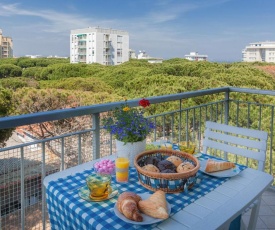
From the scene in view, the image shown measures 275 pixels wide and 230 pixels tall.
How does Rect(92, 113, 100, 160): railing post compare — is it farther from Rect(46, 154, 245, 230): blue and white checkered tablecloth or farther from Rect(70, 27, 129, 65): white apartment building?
Rect(70, 27, 129, 65): white apartment building

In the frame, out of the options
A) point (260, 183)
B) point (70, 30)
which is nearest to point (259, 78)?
point (260, 183)

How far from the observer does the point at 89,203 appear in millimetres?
1209

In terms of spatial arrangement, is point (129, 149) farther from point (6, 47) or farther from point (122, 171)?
point (6, 47)

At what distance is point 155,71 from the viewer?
1822cm

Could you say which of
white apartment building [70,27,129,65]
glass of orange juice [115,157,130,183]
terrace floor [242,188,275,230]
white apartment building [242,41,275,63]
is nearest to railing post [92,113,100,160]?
glass of orange juice [115,157,130,183]

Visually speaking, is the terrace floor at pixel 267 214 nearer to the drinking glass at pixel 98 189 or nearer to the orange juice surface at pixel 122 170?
the orange juice surface at pixel 122 170

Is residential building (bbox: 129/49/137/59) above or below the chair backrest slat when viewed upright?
above

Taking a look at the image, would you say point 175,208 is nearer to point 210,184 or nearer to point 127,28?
point 210,184

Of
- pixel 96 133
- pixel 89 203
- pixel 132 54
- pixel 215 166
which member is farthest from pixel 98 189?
pixel 132 54

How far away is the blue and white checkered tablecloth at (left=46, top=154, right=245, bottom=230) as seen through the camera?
Result: 110 cm

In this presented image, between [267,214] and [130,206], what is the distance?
2155 millimetres

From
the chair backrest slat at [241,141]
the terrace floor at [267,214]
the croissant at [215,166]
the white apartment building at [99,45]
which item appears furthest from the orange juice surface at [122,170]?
the white apartment building at [99,45]

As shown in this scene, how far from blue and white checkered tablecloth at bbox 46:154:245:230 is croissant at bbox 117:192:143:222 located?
3 cm

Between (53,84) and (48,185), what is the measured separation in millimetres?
17220
